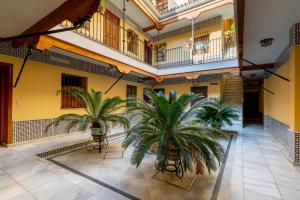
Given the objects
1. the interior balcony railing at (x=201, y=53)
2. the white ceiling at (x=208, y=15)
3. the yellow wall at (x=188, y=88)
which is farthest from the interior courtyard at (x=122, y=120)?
the yellow wall at (x=188, y=88)

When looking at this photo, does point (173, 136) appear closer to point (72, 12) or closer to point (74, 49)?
point (72, 12)

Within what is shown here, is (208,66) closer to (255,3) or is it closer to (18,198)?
(255,3)

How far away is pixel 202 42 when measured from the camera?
27.0 feet

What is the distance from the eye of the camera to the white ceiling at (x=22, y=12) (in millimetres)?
1922

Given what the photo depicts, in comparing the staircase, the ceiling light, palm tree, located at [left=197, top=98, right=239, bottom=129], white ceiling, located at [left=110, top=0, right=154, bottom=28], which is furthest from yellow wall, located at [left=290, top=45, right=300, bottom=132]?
white ceiling, located at [left=110, top=0, right=154, bottom=28]

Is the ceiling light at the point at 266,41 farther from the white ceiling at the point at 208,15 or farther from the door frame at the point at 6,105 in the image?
the door frame at the point at 6,105

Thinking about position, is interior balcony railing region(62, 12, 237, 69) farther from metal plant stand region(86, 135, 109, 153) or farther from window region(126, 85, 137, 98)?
metal plant stand region(86, 135, 109, 153)

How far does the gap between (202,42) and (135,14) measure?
3.64m

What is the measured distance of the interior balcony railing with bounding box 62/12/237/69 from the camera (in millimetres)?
6596

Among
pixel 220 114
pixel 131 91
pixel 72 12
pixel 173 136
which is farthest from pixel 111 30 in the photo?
pixel 173 136

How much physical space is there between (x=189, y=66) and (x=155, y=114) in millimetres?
5232

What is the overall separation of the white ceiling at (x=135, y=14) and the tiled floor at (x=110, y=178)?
20.1ft

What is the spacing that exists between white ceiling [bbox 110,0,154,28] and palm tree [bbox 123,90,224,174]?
5.84 meters

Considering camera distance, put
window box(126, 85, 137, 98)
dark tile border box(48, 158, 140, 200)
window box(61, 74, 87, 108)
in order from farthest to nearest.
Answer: window box(126, 85, 137, 98)
window box(61, 74, 87, 108)
dark tile border box(48, 158, 140, 200)
